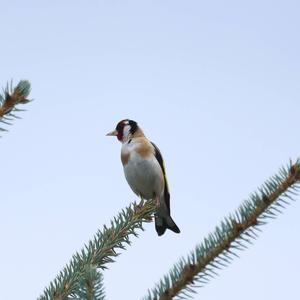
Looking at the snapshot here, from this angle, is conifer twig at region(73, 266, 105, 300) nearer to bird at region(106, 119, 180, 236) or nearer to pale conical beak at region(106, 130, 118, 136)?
bird at region(106, 119, 180, 236)

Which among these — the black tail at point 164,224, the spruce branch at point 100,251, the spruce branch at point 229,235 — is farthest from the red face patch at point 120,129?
the spruce branch at point 229,235

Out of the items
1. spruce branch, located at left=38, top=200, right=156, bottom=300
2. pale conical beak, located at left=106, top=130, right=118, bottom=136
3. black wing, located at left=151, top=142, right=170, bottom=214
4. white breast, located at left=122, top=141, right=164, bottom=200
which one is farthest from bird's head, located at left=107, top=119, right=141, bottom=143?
spruce branch, located at left=38, top=200, right=156, bottom=300

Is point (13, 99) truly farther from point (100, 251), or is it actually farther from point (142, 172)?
point (142, 172)

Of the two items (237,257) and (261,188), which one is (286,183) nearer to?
(261,188)

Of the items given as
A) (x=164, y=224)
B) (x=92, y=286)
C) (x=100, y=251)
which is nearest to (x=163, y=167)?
(x=164, y=224)

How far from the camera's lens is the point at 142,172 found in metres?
6.95

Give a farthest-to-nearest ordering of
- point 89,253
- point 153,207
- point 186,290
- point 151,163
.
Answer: point 151,163 < point 153,207 < point 89,253 < point 186,290

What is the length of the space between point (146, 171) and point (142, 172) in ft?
0.17

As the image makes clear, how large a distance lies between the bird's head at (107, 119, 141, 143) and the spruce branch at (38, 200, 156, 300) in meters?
4.62

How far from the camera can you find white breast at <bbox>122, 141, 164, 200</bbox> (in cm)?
695

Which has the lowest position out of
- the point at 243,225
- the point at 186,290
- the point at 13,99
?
the point at 186,290

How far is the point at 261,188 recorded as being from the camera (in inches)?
73.1

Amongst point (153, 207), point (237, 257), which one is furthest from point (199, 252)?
point (153, 207)

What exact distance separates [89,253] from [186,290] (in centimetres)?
70
